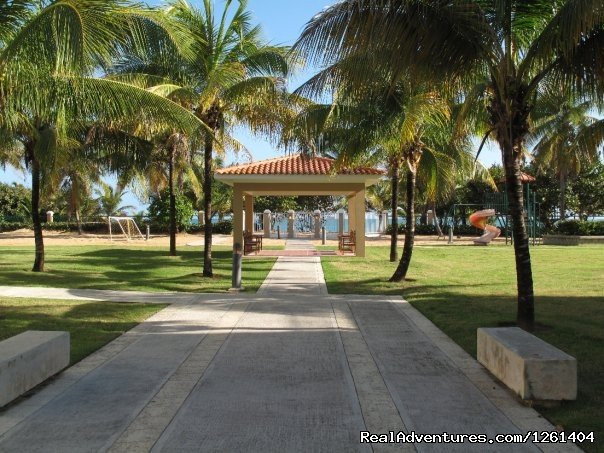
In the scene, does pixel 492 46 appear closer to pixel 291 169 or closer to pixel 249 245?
pixel 291 169

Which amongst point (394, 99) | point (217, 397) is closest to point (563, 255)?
point (394, 99)

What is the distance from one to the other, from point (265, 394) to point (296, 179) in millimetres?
16759

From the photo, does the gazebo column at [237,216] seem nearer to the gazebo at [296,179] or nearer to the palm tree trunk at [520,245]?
the gazebo at [296,179]

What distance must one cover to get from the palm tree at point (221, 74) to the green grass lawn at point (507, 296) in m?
4.63

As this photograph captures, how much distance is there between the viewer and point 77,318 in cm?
905

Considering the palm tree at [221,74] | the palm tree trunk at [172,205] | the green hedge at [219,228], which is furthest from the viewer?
the green hedge at [219,228]

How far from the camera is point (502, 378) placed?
18.3 feet

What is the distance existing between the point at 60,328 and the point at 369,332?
4.31m

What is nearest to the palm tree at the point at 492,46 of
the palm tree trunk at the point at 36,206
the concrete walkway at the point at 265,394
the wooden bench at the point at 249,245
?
the concrete walkway at the point at 265,394

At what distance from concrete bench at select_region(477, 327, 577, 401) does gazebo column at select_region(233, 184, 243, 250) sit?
626 inches

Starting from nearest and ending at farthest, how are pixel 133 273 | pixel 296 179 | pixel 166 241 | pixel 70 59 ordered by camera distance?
pixel 70 59 < pixel 133 273 < pixel 296 179 < pixel 166 241

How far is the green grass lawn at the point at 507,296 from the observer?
5449 mm

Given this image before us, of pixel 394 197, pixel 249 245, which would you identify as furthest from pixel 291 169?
pixel 394 197

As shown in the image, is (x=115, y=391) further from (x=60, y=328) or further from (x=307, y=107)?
(x=307, y=107)
